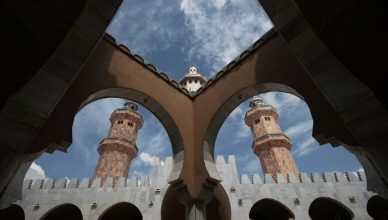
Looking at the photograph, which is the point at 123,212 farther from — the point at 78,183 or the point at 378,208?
the point at 378,208

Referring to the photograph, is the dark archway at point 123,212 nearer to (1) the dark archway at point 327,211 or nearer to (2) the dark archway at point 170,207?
(2) the dark archway at point 170,207

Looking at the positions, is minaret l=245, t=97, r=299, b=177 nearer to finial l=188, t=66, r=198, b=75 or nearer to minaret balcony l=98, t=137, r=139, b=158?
finial l=188, t=66, r=198, b=75

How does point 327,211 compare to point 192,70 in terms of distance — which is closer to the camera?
point 327,211

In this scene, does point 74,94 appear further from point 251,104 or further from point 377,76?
point 251,104

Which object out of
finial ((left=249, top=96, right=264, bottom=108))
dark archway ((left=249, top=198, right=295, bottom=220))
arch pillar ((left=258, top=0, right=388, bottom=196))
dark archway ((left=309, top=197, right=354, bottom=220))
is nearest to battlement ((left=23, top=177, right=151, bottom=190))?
dark archway ((left=249, top=198, right=295, bottom=220))

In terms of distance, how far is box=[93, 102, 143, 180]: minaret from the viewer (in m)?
19.6

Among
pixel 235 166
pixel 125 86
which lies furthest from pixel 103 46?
pixel 235 166

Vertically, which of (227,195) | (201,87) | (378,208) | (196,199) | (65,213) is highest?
(201,87)

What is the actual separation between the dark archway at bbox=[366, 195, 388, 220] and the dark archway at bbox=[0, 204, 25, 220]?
60.3 ft

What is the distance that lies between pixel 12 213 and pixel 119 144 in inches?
356

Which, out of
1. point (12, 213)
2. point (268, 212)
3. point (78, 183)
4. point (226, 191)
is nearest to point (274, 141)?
point (268, 212)

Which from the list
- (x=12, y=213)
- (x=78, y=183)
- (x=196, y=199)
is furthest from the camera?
(x=78, y=183)

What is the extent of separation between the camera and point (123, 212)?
47.0 ft

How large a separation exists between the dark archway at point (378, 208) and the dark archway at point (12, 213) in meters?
18.4
